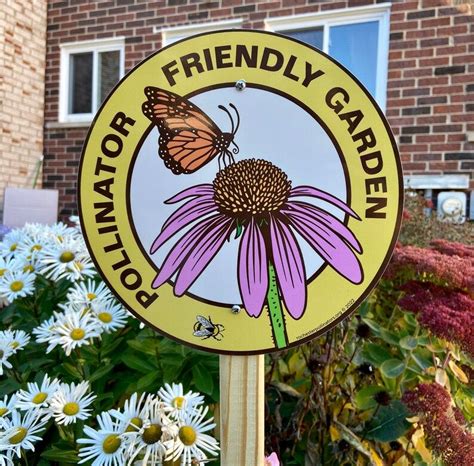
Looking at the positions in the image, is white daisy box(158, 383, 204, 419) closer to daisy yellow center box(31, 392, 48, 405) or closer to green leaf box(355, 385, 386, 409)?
daisy yellow center box(31, 392, 48, 405)

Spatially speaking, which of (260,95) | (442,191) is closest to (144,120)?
(260,95)

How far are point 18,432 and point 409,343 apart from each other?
105 centimetres

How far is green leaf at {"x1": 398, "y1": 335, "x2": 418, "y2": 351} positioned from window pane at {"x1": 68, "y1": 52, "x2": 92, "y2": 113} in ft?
19.0

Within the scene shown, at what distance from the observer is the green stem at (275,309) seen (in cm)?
97

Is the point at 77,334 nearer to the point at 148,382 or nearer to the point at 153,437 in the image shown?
the point at 148,382

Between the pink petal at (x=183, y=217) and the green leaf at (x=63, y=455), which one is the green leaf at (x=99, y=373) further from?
the pink petal at (x=183, y=217)

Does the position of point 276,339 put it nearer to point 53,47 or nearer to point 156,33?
point 156,33

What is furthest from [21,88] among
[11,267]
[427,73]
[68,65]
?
[11,267]

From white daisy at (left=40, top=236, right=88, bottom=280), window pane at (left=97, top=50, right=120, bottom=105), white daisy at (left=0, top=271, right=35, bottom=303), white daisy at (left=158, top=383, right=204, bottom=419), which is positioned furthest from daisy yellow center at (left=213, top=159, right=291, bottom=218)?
window pane at (left=97, top=50, right=120, bottom=105)

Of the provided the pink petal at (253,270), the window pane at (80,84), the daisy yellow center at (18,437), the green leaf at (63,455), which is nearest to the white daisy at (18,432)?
the daisy yellow center at (18,437)

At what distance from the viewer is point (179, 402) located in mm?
1037

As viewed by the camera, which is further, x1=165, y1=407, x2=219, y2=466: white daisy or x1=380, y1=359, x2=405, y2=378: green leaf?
x1=380, y1=359, x2=405, y2=378: green leaf

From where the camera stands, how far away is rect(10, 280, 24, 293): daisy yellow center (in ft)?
5.30

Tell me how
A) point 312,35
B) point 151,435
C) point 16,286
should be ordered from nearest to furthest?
point 151,435, point 16,286, point 312,35
